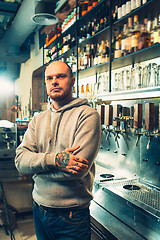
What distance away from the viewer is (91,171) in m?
1.21

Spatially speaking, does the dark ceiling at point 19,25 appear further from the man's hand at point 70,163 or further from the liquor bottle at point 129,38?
the man's hand at point 70,163

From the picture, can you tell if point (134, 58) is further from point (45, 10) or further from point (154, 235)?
point (154, 235)

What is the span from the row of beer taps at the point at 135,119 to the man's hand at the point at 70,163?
915mm

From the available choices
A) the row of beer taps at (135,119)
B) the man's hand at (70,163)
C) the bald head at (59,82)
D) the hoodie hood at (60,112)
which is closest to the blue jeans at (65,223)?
the man's hand at (70,163)

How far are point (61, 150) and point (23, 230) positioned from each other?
1833 millimetres

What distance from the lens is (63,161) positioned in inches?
42.1

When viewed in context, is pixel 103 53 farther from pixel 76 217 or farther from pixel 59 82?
pixel 76 217

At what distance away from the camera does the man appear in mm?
1095

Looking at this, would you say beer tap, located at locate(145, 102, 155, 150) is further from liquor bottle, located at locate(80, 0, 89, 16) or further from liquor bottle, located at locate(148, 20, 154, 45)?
liquor bottle, located at locate(80, 0, 89, 16)

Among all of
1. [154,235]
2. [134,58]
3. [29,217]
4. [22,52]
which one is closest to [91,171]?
[154,235]

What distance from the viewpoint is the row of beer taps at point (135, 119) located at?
1.82 m

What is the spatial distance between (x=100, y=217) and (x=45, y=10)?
2389mm

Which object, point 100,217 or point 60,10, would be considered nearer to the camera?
point 100,217

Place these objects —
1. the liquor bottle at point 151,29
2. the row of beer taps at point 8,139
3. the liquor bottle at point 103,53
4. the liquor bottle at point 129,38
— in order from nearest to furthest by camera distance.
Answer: the liquor bottle at point 151,29 < the liquor bottle at point 129,38 < the liquor bottle at point 103,53 < the row of beer taps at point 8,139
